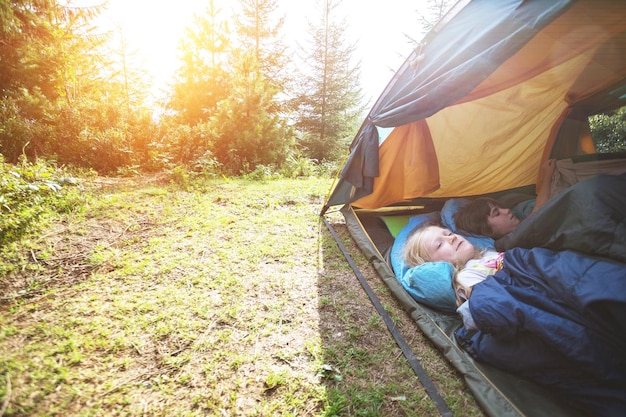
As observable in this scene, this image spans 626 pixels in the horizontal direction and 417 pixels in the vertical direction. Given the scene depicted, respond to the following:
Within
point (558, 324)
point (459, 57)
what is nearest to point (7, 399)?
point (558, 324)

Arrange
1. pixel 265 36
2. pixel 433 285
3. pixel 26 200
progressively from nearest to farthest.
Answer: pixel 433 285, pixel 26 200, pixel 265 36

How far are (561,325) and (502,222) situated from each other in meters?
1.72

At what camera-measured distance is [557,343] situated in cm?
120

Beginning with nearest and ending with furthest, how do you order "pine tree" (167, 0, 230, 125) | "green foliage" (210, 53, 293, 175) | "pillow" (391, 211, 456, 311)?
"pillow" (391, 211, 456, 311)
"green foliage" (210, 53, 293, 175)
"pine tree" (167, 0, 230, 125)

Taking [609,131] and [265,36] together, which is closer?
[609,131]

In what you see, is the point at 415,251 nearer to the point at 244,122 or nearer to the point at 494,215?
the point at 494,215

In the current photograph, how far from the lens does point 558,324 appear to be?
121cm

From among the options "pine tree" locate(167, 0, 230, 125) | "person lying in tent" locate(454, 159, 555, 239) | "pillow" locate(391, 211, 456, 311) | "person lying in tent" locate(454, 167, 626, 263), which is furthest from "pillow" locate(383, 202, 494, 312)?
"pine tree" locate(167, 0, 230, 125)

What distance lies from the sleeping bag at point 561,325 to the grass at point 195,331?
354 mm

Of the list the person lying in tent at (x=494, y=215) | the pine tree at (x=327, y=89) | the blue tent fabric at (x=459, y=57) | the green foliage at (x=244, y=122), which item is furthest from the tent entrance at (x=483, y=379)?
the pine tree at (x=327, y=89)

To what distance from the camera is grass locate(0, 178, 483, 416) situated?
131 cm

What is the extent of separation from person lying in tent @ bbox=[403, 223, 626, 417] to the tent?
119 mm

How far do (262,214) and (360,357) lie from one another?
2.59 meters

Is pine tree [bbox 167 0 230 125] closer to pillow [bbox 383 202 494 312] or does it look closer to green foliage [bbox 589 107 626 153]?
pillow [bbox 383 202 494 312]
